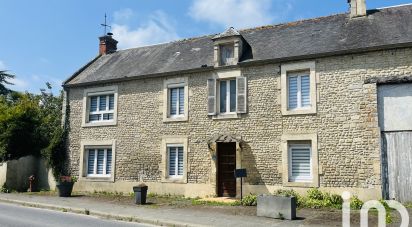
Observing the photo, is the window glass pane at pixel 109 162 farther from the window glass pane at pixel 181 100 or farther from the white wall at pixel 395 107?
the white wall at pixel 395 107

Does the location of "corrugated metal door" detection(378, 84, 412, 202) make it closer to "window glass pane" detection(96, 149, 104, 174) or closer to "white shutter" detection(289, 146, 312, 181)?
"white shutter" detection(289, 146, 312, 181)

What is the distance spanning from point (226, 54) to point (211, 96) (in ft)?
5.76

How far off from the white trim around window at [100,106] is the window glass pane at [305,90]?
8.15 m

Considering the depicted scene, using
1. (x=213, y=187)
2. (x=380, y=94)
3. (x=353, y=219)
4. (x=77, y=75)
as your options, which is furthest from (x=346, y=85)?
(x=77, y=75)

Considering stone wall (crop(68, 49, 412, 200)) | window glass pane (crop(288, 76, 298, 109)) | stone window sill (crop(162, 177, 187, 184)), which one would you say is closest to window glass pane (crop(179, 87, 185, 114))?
stone wall (crop(68, 49, 412, 200))

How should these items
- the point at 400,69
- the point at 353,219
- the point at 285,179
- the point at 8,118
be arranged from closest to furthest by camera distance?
the point at 353,219 < the point at 400,69 < the point at 285,179 < the point at 8,118

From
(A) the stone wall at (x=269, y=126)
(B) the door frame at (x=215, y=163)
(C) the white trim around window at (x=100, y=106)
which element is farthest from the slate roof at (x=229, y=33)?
(C) the white trim around window at (x=100, y=106)

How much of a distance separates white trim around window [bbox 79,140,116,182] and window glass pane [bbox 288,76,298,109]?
7874 mm

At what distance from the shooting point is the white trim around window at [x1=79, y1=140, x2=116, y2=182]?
17250 mm

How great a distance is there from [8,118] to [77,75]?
378 centimetres

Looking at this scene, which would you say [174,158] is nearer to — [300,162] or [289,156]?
[289,156]

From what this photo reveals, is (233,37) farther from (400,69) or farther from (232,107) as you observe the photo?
(400,69)

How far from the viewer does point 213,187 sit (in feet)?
48.1

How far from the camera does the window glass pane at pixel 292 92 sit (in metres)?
13.9
